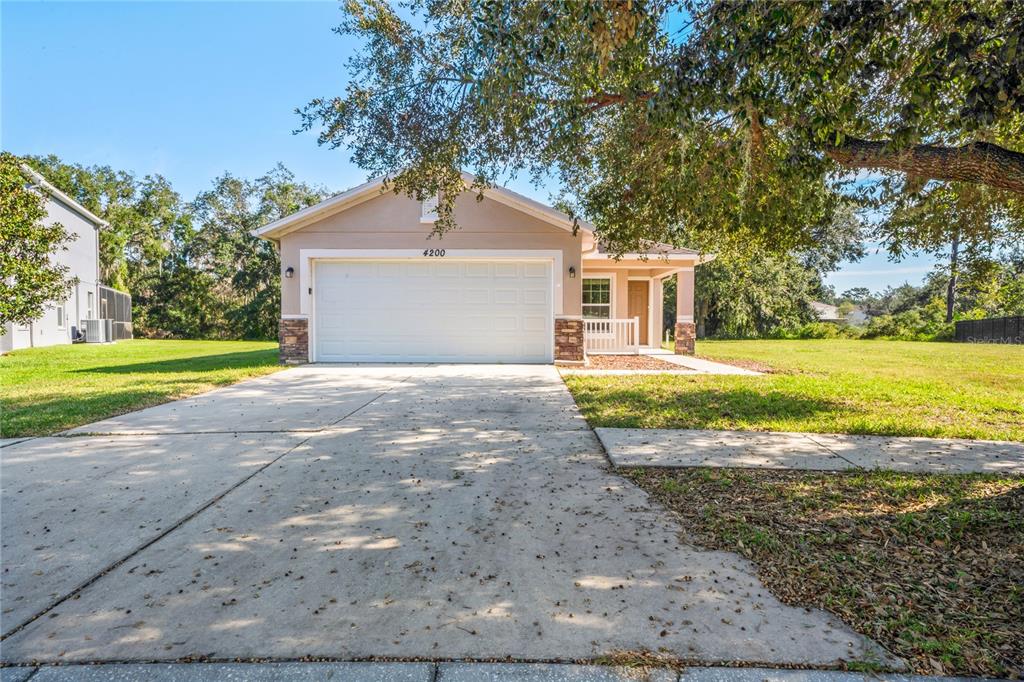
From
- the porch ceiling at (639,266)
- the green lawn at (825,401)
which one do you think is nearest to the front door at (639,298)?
the porch ceiling at (639,266)

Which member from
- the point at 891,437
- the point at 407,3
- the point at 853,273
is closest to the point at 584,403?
the point at 891,437

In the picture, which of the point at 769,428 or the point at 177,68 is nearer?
the point at 769,428

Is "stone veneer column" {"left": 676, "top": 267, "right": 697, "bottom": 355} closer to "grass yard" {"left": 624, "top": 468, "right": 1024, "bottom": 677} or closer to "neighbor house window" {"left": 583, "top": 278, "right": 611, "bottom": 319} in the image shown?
"neighbor house window" {"left": 583, "top": 278, "right": 611, "bottom": 319}

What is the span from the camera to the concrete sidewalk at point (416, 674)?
1938 mm

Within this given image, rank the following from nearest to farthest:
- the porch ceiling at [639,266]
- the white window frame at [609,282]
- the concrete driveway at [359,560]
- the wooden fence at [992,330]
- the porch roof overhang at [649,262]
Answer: the concrete driveway at [359,560] < the porch roof overhang at [649,262] < the porch ceiling at [639,266] < the white window frame at [609,282] < the wooden fence at [992,330]

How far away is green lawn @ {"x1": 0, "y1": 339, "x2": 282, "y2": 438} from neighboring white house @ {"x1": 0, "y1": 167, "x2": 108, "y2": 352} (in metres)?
4.14

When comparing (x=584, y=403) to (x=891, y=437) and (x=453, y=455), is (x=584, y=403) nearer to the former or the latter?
(x=453, y=455)

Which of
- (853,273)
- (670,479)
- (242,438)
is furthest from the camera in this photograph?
(853,273)

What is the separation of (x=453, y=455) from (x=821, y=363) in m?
12.4

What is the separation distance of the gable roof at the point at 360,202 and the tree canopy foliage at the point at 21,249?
3.93 m

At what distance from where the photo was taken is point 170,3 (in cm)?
729

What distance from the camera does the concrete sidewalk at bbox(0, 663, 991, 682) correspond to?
6.36ft

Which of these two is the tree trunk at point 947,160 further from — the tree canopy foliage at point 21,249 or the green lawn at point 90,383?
the tree canopy foliage at point 21,249

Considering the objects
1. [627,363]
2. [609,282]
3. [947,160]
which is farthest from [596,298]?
[947,160]
